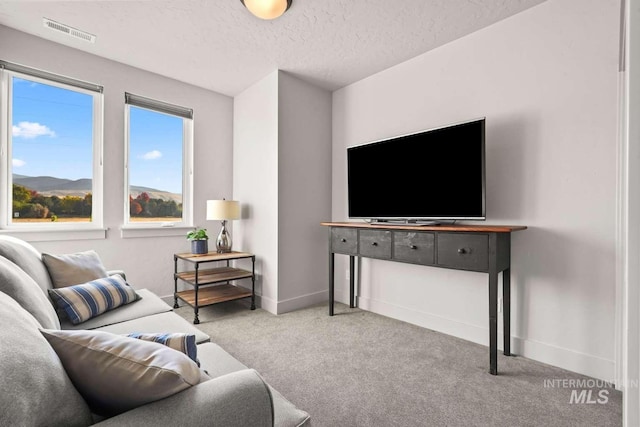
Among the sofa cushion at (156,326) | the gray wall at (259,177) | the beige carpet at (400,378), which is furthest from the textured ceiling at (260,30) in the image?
the beige carpet at (400,378)

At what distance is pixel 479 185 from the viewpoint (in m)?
2.17

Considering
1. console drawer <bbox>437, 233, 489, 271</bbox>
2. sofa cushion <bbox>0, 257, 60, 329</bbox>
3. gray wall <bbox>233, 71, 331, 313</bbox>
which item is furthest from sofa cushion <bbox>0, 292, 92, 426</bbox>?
gray wall <bbox>233, 71, 331, 313</bbox>

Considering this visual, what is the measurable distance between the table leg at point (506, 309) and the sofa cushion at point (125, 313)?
7.62 feet

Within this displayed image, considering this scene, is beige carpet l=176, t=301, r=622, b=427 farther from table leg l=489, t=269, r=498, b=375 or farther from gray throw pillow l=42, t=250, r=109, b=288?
gray throw pillow l=42, t=250, r=109, b=288

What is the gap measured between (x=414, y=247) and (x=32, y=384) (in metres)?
2.18

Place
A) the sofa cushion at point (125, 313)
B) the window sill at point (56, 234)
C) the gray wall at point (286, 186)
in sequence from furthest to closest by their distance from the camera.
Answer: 1. the gray wall at point (286, 186)
2. the window sill at point (56, 234)
3. the sofa cushion at point (125, 313)

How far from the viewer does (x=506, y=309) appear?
2119 mm

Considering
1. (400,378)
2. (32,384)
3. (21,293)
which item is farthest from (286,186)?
(32,384)

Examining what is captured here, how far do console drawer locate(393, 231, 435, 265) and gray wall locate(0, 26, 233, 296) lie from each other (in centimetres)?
238

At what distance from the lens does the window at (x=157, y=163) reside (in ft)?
10.6

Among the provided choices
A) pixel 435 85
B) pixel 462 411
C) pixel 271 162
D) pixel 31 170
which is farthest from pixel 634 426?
pixel 31 170

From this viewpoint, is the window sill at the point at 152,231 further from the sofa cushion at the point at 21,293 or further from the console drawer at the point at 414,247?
the console drawer at the point at 414,247

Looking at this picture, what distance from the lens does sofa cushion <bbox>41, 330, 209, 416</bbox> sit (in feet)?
2.32

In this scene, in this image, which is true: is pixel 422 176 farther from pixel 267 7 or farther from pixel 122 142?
pixel 122 142
